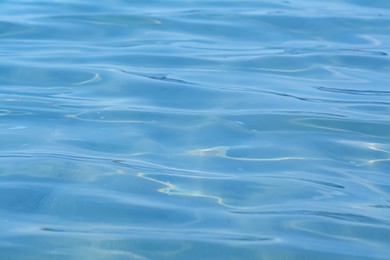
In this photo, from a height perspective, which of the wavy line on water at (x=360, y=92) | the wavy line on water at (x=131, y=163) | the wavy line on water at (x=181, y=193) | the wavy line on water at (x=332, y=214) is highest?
the wavy line on water at (x=360, y=92)

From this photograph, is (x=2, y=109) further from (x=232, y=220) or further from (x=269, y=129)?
(x=232, y=220)

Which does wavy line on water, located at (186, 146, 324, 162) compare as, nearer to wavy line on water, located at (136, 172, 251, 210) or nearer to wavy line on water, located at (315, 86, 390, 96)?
wavy line on water, located at (136, 172, 251, 210)

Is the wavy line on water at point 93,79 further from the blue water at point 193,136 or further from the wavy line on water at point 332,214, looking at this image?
the wavy line on water at point 332,214

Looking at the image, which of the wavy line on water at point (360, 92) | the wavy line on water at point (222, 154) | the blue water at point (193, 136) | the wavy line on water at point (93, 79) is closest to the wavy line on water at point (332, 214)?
the blue water at point (193, 136)

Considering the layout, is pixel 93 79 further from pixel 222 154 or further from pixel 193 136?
pixel 222 154

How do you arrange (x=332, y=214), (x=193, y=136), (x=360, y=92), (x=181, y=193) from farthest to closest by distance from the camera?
1. (x=360, y=92)
2. (x=193, y=136)
3. (x=181, y=193)
4. (x=332, y=214)

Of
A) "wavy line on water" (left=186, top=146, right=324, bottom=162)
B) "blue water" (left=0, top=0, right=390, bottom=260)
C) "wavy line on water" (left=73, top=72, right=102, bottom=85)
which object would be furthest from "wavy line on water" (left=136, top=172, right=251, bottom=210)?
"wavy line on water" (left=73, top=72, right=102, bottom=85)

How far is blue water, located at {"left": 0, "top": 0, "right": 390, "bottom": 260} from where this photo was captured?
2420mm

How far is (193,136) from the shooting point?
332cm

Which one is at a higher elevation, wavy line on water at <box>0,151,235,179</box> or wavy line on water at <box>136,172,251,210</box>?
wavy line on water at <box>0,151,235,179</box>

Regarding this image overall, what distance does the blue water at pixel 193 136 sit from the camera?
242 cm

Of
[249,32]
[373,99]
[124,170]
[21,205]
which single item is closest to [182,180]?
[124,170]

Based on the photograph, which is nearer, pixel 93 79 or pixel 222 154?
pixel 222 154

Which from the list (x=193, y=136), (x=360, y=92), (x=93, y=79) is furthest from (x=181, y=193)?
(x=360, y=92)
